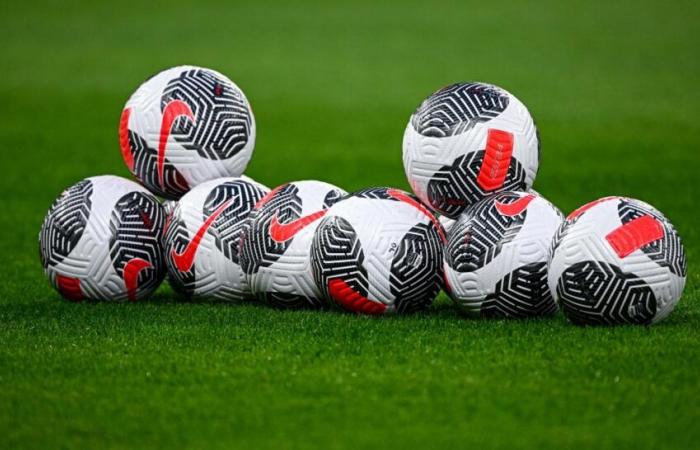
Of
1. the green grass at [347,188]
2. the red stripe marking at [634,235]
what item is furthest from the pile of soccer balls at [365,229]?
the green grass at [347,188]

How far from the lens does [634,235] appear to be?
9031mm

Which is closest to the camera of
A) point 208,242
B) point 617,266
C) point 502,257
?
point 617,266

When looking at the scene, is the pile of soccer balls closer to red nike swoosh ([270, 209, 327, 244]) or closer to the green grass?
red nike swoosh ([270, 209, 327, 244])

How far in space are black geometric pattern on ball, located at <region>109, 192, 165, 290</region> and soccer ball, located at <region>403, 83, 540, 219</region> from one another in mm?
2387

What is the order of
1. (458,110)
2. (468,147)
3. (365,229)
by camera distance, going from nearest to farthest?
(365,229) → (468,147) → (458,110)

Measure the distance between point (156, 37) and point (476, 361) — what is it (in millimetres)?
32454

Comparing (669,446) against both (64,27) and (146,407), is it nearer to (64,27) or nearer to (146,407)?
(146,407)

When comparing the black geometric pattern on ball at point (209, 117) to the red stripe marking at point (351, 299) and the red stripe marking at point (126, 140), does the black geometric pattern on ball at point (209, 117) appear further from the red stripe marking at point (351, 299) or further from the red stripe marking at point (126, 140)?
the red stripe marking at point (351, 299)

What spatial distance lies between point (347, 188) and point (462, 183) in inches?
381

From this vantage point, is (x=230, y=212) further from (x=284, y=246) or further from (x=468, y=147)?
(x=468, y=147)

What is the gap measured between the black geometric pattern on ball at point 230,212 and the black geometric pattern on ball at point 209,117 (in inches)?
16.5

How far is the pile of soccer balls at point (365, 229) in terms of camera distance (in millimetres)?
9141

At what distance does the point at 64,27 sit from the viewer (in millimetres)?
42781

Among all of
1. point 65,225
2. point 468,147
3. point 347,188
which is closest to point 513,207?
point 468,147
